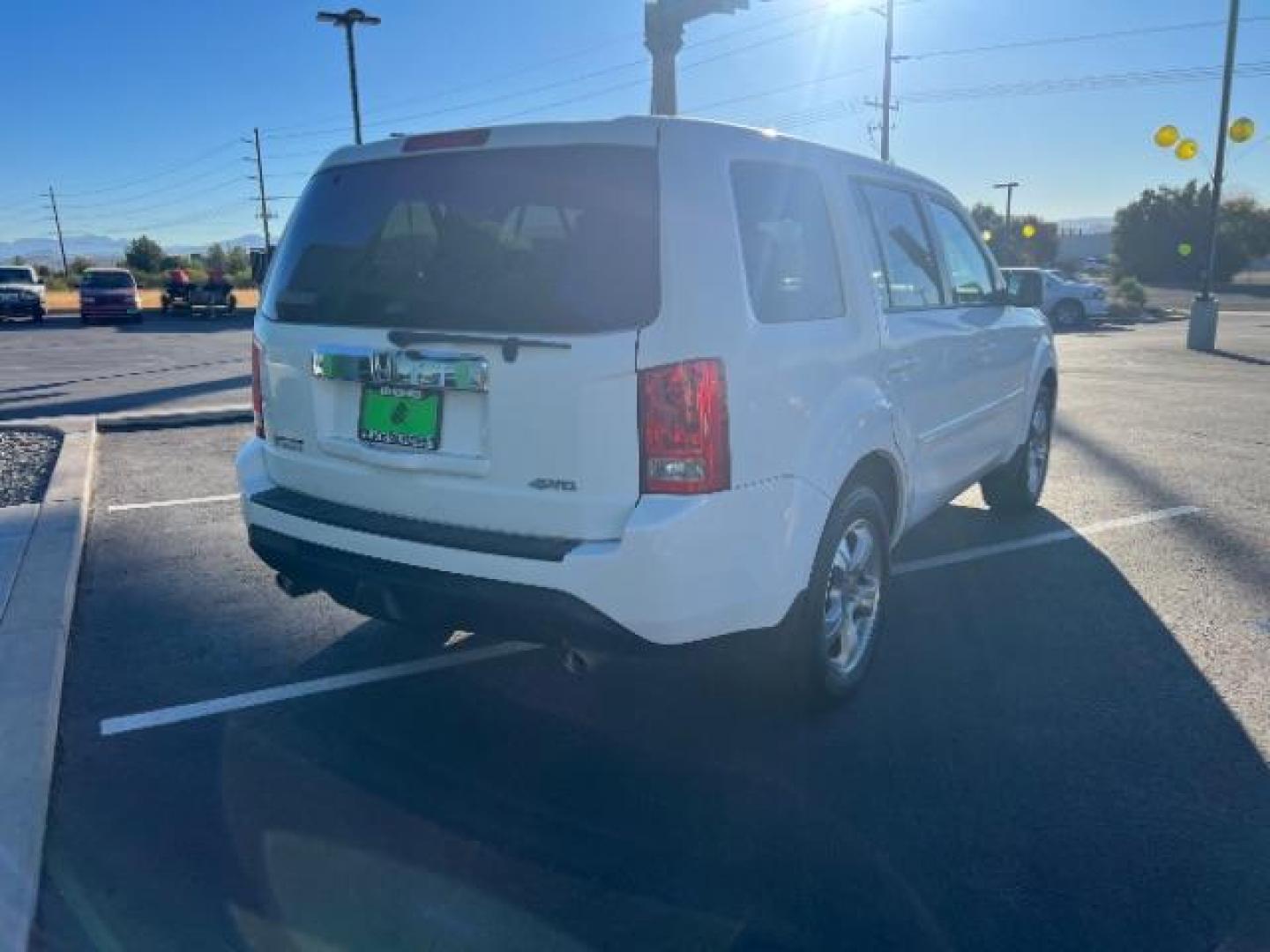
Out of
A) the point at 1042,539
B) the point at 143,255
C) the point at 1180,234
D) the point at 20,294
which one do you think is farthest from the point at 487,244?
the point at 143,255

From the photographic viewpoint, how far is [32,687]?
370cm

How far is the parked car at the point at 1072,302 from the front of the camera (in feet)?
88.4

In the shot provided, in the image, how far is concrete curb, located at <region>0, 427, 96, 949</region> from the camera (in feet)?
8.62

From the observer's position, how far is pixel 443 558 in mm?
2963

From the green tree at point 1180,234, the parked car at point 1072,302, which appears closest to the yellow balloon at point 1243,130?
the parked car at point 1072,302

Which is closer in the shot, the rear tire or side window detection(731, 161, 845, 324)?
side window detection(731, 161, 845, 324)

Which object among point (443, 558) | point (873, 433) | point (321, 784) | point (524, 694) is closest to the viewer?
point (443, 558)

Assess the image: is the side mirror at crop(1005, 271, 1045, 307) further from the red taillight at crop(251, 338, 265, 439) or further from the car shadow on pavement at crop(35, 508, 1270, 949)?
the red taillight at crop(251, 338, 265, 439)

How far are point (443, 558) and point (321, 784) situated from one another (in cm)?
88

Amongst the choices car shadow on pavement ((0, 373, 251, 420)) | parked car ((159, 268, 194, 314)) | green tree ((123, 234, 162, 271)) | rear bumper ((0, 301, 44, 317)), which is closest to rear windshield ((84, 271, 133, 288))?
rear bumper ((0, 301, 44, 317))

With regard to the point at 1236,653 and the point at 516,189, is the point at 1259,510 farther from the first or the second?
the point at 516,189

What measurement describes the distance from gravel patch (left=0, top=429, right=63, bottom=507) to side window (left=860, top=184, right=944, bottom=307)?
214 inches

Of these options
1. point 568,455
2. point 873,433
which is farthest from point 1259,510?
point 568,455

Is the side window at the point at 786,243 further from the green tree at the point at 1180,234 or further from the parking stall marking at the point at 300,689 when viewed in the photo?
the green tree at the point at 1180,234
